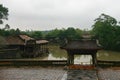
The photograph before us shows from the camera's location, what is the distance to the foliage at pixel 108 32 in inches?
3012

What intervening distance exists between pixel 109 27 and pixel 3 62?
4959cm

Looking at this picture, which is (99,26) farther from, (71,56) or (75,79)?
(75,79)

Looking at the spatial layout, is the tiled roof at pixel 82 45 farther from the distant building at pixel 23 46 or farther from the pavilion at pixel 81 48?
the distant building at pixel 23 46

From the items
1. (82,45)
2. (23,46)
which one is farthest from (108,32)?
(82,45)

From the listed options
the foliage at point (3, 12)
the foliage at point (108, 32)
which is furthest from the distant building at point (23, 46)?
the foliage at point (108, 32)

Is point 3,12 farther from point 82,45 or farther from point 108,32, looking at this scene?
point 82,45

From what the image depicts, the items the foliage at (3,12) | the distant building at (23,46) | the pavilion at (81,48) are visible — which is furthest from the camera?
the foliage at (3,12)

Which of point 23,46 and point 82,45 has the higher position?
point 82,45

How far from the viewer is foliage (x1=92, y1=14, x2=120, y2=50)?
76.5 meters

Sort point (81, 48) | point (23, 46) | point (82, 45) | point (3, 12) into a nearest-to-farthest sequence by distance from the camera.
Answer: point (81, 48), point (82, 45), point (23, 46), point (3, 12)

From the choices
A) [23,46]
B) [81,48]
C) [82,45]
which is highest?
[82,45]

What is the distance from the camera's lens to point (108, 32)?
77812mm

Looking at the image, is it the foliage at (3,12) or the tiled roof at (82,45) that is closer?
the tiled roof at (82,45)

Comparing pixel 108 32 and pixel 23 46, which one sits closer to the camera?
pixel 23 46
